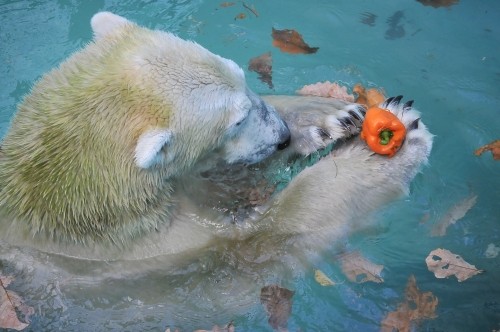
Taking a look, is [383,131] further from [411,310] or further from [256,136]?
[411,310]

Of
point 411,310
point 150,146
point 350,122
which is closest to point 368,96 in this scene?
point 350,122

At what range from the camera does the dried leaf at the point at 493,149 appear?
15.8 ft

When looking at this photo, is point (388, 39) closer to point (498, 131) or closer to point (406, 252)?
point (498, 131)

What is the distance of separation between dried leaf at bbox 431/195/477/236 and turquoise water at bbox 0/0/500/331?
4 cm

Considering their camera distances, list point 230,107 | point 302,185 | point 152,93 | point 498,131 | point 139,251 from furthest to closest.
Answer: point 498,131 → point 302,185 → point 139,251 → point 230,107 → point 152,93

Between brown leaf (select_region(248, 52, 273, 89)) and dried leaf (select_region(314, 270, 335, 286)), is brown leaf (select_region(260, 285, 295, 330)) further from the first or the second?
brown leaf (select_region(248, 52, 273, 89))

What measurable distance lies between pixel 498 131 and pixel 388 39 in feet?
5.33

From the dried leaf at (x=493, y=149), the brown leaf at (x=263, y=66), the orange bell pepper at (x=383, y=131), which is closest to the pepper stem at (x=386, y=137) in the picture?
the orange bell pepper at (x=383, y=131)

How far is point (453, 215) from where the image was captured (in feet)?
14.4

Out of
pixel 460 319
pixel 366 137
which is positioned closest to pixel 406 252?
pixel 460 319

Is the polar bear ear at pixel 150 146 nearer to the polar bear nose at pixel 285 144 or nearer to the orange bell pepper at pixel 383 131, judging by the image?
the polar bear nose at pixel 285 144

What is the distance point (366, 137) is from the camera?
4160 millimetres

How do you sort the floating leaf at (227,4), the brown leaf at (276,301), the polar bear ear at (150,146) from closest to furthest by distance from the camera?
the polar bear ear at (150,146), the brown leaf at (276,301), the floating leaf at (227,4)

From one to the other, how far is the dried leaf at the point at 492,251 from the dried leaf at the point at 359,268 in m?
0.75
